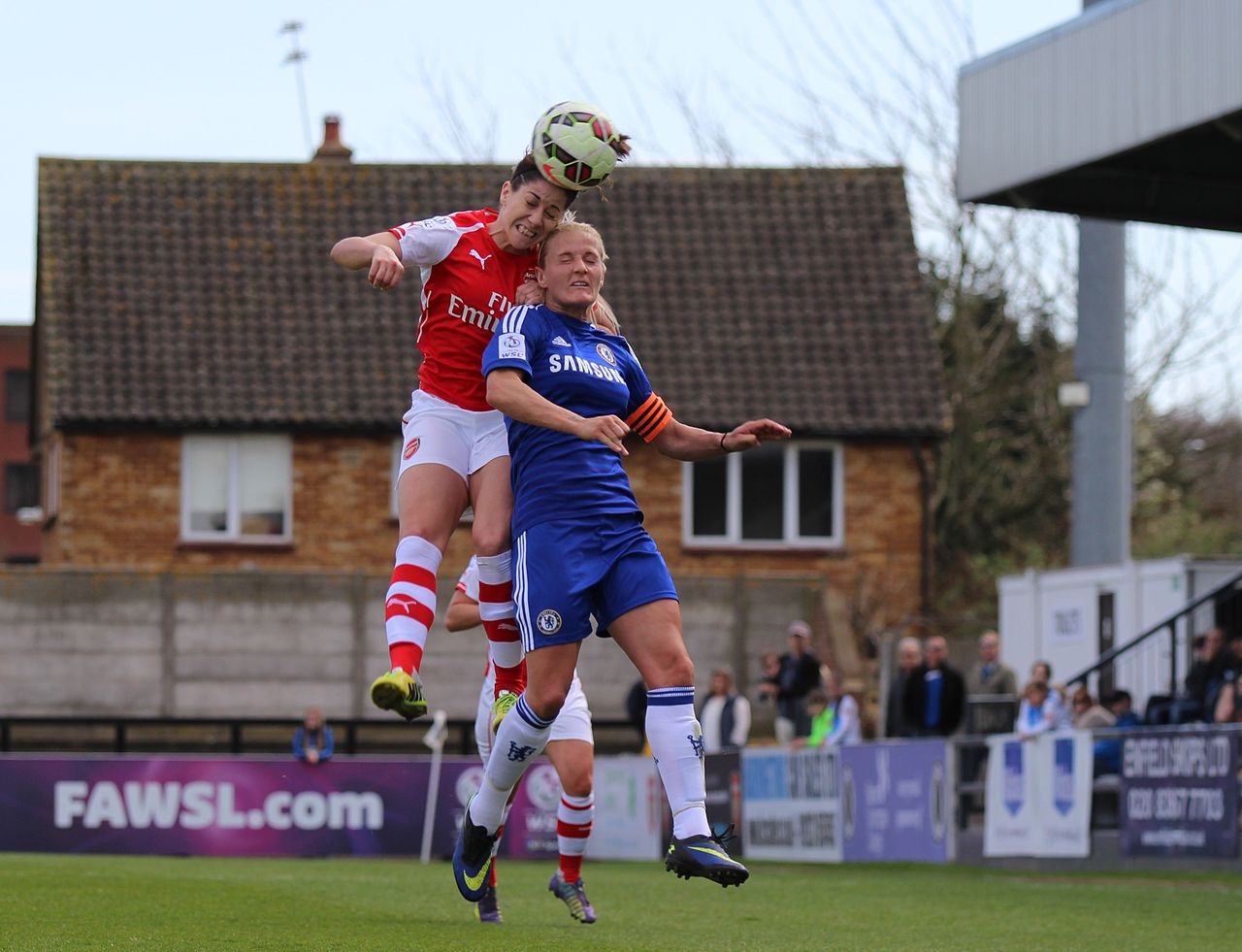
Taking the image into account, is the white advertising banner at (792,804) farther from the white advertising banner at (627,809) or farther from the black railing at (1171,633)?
the black railing at (1171,633)

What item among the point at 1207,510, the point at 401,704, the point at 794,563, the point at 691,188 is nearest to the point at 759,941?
the point at 401,704

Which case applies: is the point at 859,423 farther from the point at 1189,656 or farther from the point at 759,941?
the point at 759,941


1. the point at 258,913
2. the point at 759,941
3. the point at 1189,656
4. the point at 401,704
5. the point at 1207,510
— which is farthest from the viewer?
the point at 1207,510

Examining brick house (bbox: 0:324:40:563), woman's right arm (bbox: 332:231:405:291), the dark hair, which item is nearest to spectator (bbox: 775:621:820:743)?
the dark hair

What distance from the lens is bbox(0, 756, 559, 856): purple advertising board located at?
22.1 meters

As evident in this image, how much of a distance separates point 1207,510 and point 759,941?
4554 centimetres

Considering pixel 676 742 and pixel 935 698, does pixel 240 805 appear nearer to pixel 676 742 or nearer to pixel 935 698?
pixel 935 698

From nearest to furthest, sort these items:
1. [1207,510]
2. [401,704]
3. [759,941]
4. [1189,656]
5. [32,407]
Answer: [401,704] → [759,941] → [1189,656] → [32,407] → [1207,510]

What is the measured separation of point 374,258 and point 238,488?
86.6 feet

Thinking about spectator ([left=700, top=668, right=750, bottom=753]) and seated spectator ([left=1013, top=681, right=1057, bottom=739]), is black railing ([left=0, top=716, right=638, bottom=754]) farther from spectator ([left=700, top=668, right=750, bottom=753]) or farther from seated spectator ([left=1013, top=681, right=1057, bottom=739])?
seated spectator ([left=1013, top=681, right=1057, bottom=739])

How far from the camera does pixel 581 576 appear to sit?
311 inches

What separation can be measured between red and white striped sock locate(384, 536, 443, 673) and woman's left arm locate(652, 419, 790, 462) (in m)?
1.03

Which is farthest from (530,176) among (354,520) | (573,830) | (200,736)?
(354,520)

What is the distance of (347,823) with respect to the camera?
2256cm
